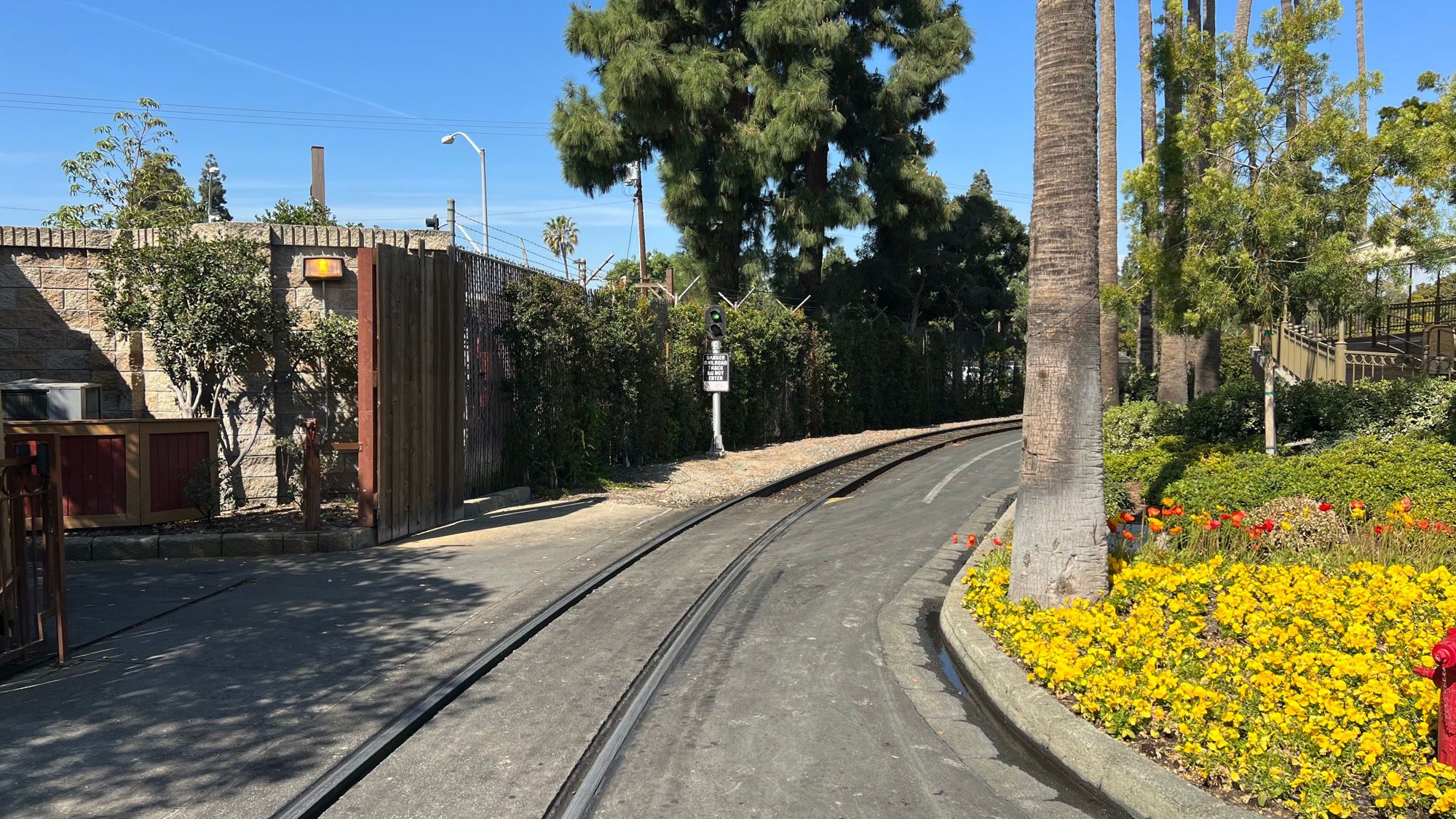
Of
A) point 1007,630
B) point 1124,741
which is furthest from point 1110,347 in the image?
point 1124,741

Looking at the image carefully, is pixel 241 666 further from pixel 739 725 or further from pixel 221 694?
pixel 739 725

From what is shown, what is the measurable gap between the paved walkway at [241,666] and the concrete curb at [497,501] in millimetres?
1901

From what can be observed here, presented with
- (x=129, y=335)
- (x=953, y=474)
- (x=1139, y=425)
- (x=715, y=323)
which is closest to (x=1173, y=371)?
(x=1139, y=425)

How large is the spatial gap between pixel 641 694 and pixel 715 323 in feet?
44.8

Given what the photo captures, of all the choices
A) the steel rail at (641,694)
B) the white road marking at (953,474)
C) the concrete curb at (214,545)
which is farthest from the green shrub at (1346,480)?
the concrete curb at (214,545)

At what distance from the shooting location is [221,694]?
5453 millimetres

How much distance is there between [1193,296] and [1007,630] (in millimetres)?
6236

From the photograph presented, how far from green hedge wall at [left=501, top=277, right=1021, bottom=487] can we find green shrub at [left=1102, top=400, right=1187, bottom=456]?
7289 mm

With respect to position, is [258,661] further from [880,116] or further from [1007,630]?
[880,116]

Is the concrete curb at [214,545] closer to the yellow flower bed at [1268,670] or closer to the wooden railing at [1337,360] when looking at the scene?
the yellow flower bed at [1268,670]

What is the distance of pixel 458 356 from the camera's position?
11.4 metres

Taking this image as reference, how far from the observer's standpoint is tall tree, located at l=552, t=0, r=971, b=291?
24.2 meters

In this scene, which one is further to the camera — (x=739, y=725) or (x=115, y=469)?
(x=115, y=469)

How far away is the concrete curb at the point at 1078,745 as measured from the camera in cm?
407
